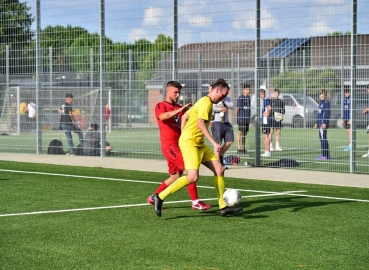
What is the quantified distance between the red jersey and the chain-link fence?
627 centimetres

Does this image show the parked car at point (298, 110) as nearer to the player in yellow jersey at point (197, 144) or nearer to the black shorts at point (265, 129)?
the black shorts at point (265, 129)

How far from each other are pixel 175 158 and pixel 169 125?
1.64ft

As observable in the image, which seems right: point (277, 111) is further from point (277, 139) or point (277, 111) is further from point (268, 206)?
point (268, 206)

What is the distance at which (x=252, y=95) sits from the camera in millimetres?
18406

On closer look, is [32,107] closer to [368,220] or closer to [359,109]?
[359,109]

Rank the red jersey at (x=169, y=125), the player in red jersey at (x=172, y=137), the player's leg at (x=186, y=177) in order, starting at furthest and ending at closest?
the red jersey at (x=169, y=125), the player in red jersey at (x=172, y=137), the player's leg at (x=186, y=177)

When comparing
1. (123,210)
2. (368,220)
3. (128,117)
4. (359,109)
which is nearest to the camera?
(368,220)

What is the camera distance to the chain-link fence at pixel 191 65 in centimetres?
1625

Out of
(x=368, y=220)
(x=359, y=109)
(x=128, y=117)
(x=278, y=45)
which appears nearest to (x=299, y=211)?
(x=368, y=220)

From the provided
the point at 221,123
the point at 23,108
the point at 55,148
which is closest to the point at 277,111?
the point at 221,123

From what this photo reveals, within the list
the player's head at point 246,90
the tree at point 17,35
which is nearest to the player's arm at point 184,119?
the player's head at point 246,90

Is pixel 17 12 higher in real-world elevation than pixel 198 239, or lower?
higher

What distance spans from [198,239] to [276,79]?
10.0 m

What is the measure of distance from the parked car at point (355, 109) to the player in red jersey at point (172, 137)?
255 inches
